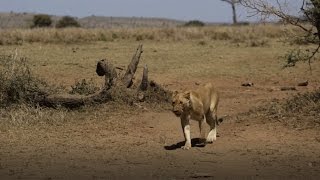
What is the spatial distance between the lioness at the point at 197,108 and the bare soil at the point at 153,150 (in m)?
0.24

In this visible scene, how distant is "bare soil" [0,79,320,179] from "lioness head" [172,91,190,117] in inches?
25.9

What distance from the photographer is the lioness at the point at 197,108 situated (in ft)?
29.4

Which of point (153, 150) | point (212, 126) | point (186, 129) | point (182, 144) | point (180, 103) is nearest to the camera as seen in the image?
point (180, 103)

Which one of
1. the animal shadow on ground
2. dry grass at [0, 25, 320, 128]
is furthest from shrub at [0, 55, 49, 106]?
the animal shadow on ground

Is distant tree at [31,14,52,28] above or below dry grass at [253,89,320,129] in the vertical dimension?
above

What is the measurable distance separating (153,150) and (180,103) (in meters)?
0.96

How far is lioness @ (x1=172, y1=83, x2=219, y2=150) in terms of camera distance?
8953 millimetres

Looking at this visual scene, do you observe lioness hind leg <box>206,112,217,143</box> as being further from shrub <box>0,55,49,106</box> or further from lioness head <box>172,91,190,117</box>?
shrub <box>0,55,49,106</box>

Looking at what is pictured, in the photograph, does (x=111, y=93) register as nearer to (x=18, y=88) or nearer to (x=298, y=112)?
(x=18, y=88)

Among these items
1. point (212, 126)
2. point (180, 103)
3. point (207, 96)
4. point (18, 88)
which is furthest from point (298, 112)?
point (18, 88)

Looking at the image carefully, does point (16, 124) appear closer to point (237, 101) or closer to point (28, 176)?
point (28, 176)

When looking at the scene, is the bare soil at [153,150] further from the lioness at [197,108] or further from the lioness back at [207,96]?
the lioness back at [207,96]

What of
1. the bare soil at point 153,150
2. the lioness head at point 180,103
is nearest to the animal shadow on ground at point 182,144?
the bare soil at point 153,150

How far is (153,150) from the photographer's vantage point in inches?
369
